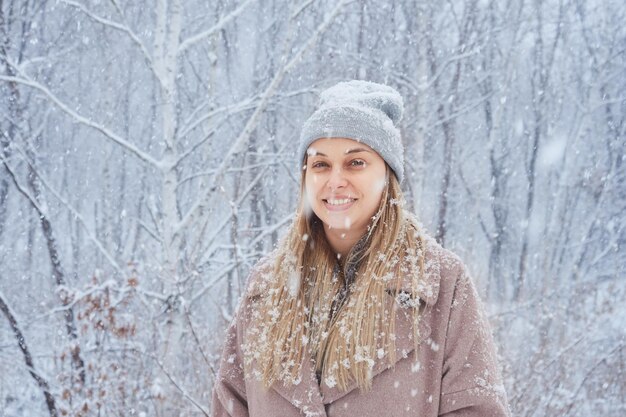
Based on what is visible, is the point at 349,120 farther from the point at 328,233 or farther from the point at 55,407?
the point at 55,407

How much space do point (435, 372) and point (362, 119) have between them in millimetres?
857

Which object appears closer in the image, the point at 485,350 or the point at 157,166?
the point at 485,350

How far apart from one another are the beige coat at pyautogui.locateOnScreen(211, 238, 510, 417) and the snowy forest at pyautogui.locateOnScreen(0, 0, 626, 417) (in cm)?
205

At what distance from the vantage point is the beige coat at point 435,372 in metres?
1.75

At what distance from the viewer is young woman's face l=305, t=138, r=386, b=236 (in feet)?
6.22

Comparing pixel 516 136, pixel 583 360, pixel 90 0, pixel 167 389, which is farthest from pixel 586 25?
pixel 167 389

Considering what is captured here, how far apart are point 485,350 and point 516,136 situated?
542 inches

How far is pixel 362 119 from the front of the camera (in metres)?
1.94

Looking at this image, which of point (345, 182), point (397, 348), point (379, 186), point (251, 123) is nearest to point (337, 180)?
point (345, 182)

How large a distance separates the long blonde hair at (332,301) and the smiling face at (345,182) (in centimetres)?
6

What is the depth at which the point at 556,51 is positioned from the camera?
14.3 metres

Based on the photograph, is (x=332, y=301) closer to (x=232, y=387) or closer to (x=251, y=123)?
(x=232, y=387)

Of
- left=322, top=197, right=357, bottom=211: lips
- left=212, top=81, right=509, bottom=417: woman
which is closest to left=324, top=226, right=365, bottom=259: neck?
left=212, top=81, right=509, bottom=417: woman

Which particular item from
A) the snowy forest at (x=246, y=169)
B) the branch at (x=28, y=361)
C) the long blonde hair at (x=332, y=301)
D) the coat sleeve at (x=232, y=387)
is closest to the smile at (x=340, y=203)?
the long blonde hair at (x=332, y=301)
